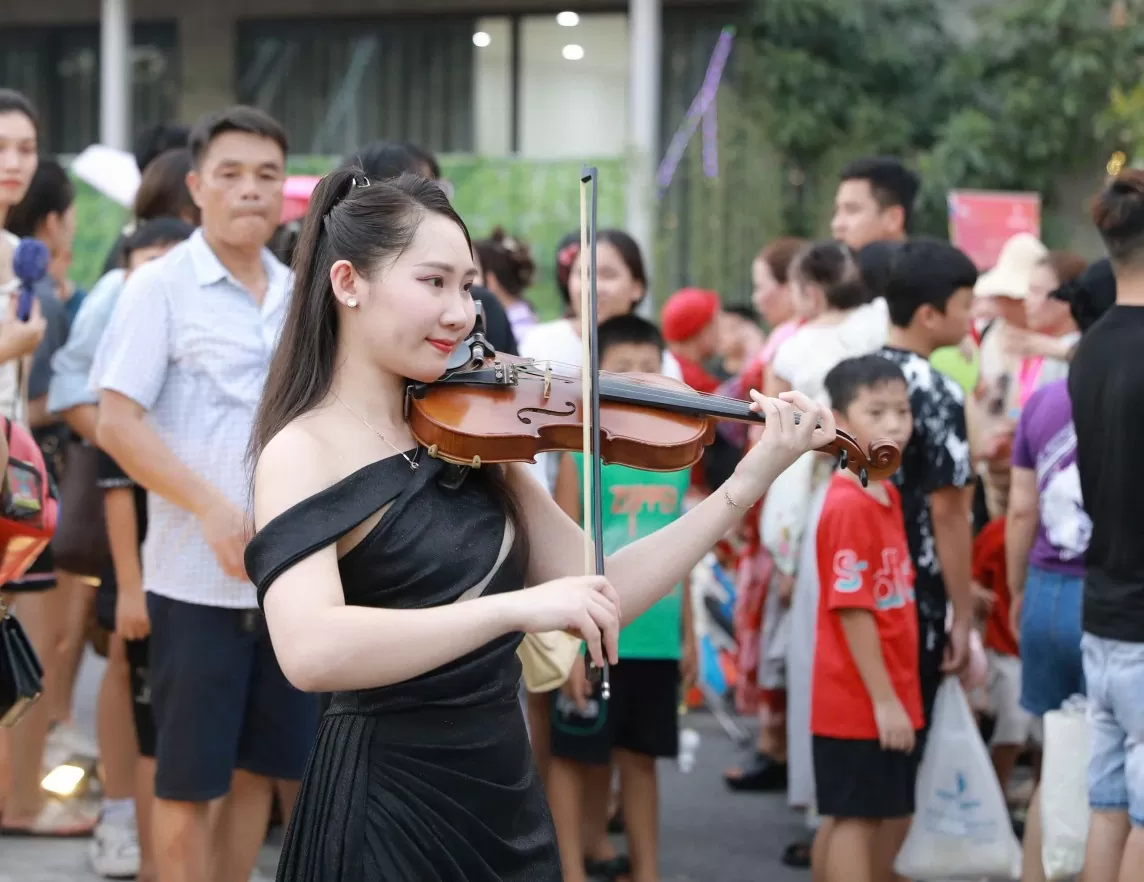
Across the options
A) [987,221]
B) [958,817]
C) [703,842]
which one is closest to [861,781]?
[958,817]

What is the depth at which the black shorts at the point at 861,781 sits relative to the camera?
4.06 metres

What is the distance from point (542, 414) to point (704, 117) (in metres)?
11.3

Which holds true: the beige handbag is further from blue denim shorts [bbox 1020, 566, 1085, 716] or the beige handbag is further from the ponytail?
the ponytail

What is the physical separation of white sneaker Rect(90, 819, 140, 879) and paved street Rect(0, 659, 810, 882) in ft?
0.18

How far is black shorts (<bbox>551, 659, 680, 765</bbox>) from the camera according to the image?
15.0 feet

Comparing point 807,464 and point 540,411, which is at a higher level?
point 540,411

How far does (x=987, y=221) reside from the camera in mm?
8836

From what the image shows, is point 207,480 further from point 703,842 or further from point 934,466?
point 703,842

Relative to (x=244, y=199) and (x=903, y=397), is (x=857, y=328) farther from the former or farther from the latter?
(x=244, y=199)

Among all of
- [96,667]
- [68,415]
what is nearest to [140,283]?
[68,415]

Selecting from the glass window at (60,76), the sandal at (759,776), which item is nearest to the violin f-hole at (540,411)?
the sandal at (759,776)

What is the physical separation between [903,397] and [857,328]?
105 centimetres

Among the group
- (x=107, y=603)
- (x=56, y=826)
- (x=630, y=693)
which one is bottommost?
(x=56, y=826)

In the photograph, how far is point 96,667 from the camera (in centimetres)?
811
